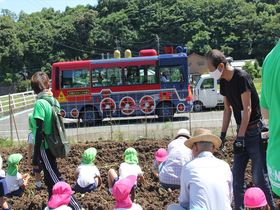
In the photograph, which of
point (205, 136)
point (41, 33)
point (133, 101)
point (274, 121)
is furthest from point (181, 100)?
point (41, 33)

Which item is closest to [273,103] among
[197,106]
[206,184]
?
[206,184]

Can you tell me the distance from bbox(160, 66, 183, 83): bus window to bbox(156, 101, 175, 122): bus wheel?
866 millimetres

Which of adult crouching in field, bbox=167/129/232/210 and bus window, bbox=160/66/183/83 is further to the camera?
bus window, bbox=160/66/183/83

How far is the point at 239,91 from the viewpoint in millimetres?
4461

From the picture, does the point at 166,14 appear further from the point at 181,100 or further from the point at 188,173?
the point at 188,173

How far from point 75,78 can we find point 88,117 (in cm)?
183

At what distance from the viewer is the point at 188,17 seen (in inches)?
3976

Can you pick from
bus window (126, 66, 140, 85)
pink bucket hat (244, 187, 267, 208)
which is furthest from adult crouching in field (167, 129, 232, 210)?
bus window (126, 66, 140, 85)

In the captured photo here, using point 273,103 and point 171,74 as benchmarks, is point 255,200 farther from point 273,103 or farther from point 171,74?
point 171,74

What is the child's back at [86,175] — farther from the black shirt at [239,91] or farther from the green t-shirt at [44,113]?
the black shirt at [239,91]

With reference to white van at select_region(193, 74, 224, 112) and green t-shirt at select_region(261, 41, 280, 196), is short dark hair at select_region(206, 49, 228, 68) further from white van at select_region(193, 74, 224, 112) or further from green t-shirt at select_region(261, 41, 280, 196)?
white van at select_region(193, 74, 224, 112)

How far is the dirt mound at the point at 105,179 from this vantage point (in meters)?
5.86

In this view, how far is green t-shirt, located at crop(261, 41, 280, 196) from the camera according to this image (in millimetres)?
1980

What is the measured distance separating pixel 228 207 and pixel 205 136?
0.53 metres
